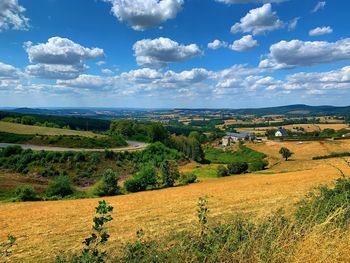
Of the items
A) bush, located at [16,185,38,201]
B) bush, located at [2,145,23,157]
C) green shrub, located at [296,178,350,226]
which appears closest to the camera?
green shrub, located at [296,178,350,226]

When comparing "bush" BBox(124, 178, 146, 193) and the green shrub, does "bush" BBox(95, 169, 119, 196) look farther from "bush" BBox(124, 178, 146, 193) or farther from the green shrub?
the green shrub

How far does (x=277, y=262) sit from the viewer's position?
4.52 meters

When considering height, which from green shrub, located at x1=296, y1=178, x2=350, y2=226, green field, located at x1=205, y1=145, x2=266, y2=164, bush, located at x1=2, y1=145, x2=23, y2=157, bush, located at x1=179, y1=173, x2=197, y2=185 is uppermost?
green shrub, located at x1=296, y1=178, x2=350, y2=226

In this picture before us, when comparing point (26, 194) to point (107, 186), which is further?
point (107, 186)

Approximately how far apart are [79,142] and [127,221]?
6666 centimetres

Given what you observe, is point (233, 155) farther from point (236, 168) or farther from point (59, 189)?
point (59, 189)

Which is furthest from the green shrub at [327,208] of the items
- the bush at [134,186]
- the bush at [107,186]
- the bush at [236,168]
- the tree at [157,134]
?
the tree at [157,134]

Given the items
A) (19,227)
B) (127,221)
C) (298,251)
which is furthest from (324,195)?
(19,227)

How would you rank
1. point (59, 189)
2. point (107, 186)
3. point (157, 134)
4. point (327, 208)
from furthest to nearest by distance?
point (157, 134), point (59, 189), point (107, 186), point (327, 208)

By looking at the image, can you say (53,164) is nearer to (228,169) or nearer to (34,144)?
(34,144)

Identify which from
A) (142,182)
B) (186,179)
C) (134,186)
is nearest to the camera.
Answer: (134,186)

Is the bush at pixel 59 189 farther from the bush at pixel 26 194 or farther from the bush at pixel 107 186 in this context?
the bush at pixel 107 186

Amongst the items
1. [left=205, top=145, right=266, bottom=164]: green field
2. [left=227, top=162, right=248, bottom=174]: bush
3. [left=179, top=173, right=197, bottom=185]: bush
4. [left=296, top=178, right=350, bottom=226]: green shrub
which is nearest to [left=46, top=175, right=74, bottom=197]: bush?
[left=179, top=173, right=197, bottom=185]: bush

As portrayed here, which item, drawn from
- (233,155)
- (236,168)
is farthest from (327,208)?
(233,155)
